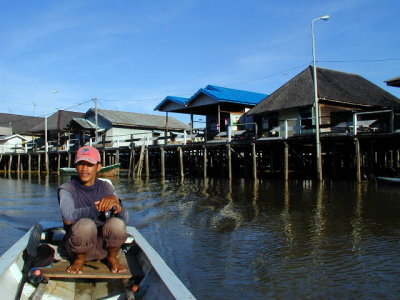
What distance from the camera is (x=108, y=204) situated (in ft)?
14.0

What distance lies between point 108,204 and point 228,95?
→ 24.1 meters

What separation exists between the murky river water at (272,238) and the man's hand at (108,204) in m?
1.97

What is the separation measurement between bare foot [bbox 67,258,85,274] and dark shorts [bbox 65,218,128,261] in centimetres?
9

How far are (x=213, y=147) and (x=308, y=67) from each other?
7801 mm

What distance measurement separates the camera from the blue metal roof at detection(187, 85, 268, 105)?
26711mm

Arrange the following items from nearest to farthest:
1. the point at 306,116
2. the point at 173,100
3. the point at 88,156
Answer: the point at 88,156
the point at 306,116
the point at 173,100

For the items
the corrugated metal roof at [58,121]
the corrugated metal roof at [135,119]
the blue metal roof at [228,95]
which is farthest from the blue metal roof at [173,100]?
the corrugated metal roof at [58,121]

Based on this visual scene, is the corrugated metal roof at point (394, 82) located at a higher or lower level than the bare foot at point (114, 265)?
higher

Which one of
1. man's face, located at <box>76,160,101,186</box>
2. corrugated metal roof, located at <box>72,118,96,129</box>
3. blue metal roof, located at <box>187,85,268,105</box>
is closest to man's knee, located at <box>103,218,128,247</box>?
man's face, located at <box>76,160,101,186</box>

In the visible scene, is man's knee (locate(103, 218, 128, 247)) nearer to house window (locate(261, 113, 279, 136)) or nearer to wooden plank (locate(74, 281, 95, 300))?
wooden plank (locate(74, 281, 95, 300))

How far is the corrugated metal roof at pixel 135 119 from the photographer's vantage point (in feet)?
126

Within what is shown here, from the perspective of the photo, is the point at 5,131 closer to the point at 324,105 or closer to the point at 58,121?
the point at 58,121

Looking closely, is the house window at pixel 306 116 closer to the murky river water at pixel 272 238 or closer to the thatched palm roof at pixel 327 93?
the thatched palm roof at pixel 327 93

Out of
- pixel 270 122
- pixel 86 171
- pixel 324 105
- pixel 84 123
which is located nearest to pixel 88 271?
pixel 86 171
